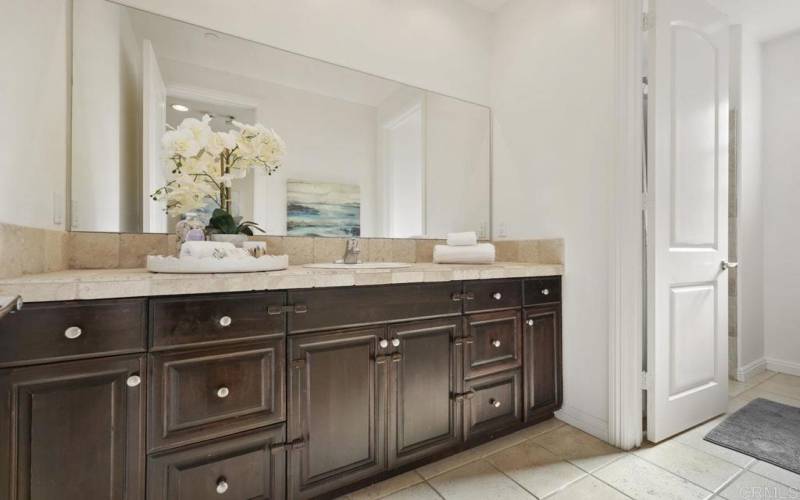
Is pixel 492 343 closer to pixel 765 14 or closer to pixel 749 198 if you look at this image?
pixel 749 198

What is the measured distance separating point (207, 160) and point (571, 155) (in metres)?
1.84

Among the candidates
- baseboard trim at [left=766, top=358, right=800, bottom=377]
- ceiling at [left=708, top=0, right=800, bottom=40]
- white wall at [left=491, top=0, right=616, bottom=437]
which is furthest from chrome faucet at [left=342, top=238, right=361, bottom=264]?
baseboard trim at [left=766, top=358, right=800, bottom=377]

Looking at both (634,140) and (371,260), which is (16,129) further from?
(634,140)

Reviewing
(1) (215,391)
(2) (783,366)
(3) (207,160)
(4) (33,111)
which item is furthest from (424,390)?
(2) (783,366)

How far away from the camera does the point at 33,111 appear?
1.16m

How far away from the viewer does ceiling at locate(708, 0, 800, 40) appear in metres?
2.34

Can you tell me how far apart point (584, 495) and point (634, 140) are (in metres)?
1.59

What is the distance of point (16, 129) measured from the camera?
41.9 inches

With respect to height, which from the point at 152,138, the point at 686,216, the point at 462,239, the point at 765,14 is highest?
the point at 765,14

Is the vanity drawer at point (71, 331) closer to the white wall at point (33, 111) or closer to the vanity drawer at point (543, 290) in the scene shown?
the white wall at point (33, 111)

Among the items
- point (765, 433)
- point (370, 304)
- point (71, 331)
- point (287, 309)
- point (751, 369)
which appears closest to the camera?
point (71, 331)

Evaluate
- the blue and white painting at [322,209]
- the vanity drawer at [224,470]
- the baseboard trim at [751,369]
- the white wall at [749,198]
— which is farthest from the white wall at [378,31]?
the baseboard trim at [751,369]

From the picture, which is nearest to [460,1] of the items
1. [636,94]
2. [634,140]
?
[636,94]

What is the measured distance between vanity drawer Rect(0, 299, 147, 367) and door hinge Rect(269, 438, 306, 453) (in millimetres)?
533
